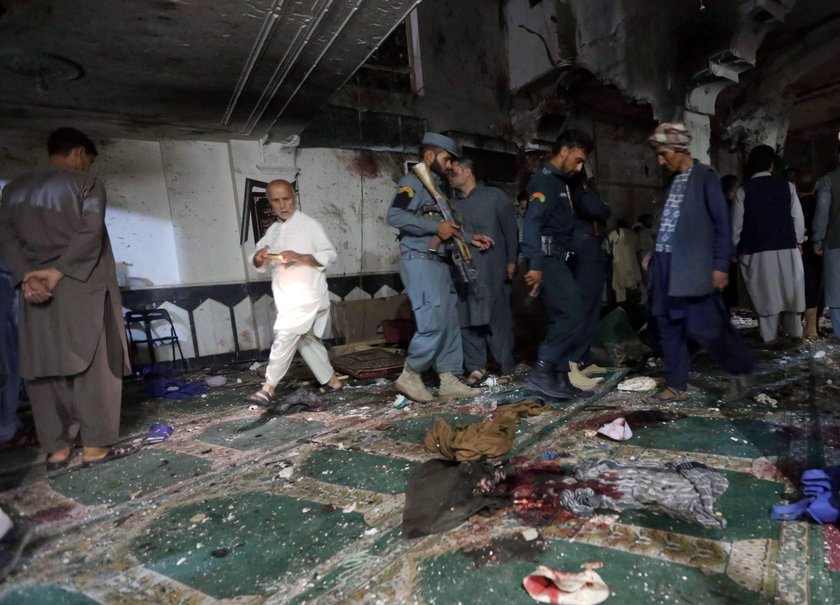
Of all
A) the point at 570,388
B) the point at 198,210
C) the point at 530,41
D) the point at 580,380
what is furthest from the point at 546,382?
the point at 530,41

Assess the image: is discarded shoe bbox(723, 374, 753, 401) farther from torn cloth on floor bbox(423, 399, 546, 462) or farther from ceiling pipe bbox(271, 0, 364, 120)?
ceiling pipe bbox(271, 0, 364, 120)

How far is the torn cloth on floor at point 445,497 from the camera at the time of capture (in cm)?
184

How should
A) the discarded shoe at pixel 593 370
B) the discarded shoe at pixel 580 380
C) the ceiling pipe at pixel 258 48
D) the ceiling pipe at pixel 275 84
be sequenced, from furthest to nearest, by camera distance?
the discarded shoe at pixel 593 370, the discarded shoe at pixel 580 380, the ceiling pipe at pixel 275 84, the ceiling pipe at pixel 258 48

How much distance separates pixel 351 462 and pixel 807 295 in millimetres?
5178

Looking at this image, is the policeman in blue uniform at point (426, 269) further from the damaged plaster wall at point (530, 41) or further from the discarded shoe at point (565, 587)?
the damaged plaster wall at point (530, 41)

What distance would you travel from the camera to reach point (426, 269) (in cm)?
371

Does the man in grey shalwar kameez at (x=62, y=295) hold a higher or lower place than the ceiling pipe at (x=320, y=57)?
lower

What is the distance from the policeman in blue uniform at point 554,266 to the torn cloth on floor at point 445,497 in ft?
4.50

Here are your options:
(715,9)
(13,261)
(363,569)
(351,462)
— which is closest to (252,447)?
(351,462)

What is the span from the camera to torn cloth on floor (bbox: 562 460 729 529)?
1.73 m

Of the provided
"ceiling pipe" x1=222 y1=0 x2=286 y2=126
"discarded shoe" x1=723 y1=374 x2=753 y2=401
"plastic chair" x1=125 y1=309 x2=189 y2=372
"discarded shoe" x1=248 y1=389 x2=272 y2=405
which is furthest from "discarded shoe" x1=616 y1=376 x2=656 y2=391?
"plastic chair" x1=125 y1=309 x2=189 y2=372

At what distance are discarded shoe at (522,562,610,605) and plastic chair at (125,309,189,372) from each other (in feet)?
17.7

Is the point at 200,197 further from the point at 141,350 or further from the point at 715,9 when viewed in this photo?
the point at 715,9

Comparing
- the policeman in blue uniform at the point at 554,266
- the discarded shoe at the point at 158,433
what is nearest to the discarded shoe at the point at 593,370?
the policeman in blue uniform at the point at 554,266
